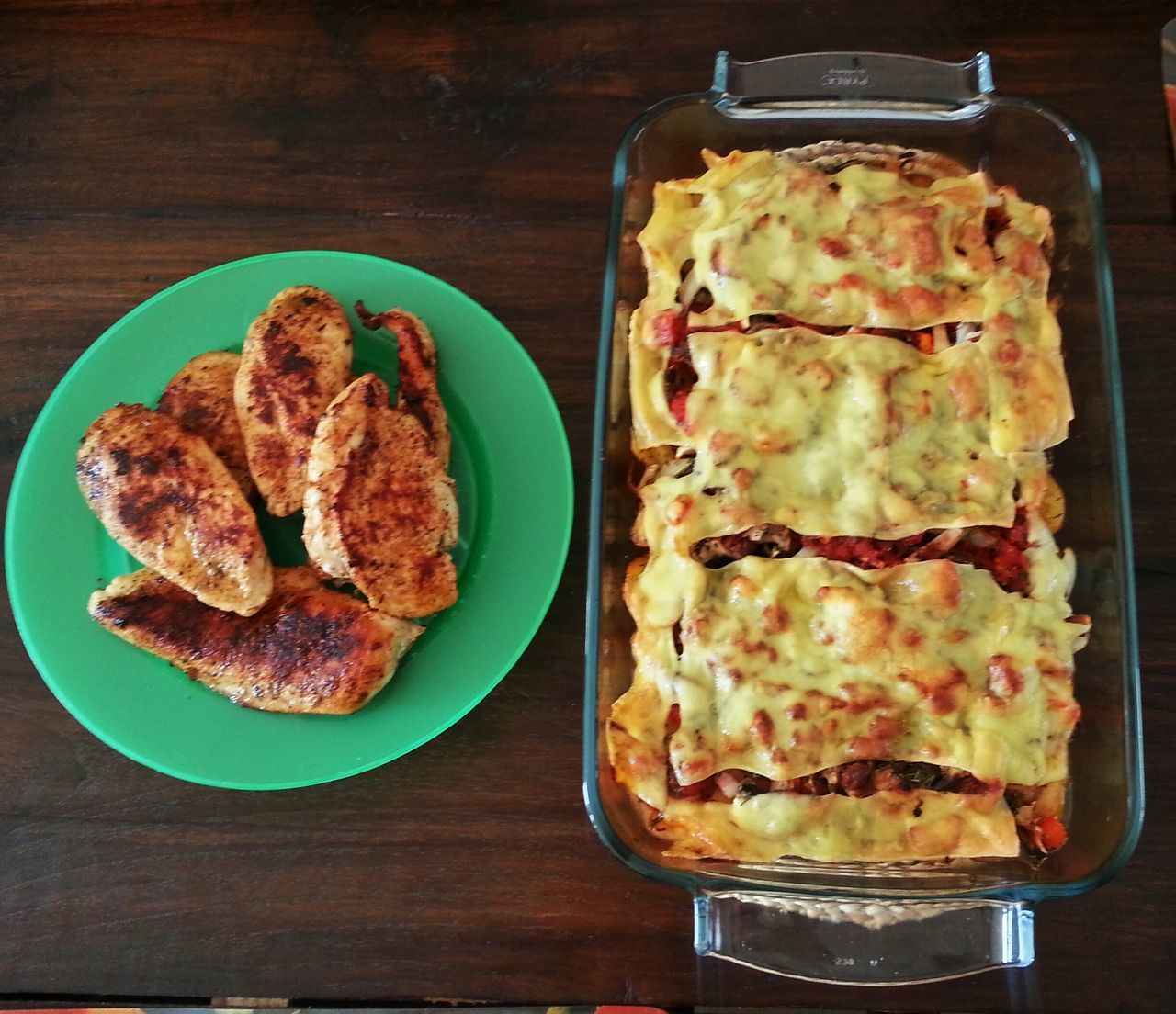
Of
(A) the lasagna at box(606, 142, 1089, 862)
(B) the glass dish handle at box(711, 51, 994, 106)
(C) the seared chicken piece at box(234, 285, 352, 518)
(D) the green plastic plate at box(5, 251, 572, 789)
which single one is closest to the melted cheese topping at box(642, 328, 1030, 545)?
(A) the lasagna at box(606, 142, 1089, 862)

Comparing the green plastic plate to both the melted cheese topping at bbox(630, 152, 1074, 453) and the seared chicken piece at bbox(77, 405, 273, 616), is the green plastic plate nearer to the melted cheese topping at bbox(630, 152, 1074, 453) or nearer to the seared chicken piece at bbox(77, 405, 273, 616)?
the seared chicken piece at bbox(77, 405, 273, 616)

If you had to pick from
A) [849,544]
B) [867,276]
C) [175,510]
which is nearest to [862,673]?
[849,544]

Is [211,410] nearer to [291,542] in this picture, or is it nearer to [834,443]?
[291,542]

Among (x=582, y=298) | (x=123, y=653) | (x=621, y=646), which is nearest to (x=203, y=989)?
(x=123, y=653)

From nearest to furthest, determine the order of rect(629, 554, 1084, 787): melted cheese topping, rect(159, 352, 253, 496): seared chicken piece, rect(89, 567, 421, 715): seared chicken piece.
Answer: rect(629, 554, 1084, 787): melted cheese topping < rect(89, 567, 421, 715): seared chicken piece < rect(159, 352, 253, 496): seared chicken piece

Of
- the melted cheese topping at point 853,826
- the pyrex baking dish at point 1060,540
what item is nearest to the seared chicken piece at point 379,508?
the pyrex baking dish at point 1060,540

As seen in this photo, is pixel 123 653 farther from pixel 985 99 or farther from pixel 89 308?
pixel 985 99
